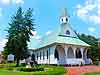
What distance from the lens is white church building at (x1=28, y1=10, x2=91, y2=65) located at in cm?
4322

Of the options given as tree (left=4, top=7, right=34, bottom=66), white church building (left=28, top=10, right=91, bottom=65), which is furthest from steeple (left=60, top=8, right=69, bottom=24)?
tree (left=4, top=7, right=34, bottom=66)

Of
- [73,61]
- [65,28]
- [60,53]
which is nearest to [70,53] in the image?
[60,53]

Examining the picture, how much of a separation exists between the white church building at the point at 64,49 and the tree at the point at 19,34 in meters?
4.54

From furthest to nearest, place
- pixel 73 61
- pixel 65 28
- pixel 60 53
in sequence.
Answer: pixel 65 28
pixel 60 53
pixel 73 61

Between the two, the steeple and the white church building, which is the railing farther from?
the steeple

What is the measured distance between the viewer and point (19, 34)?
43.9 m

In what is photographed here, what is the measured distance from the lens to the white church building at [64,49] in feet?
142

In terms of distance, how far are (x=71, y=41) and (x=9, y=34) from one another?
12.6 m

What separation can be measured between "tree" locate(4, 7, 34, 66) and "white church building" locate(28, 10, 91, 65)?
4544 mm

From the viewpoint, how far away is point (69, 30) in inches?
1898

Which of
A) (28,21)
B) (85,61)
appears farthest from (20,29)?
(85,61)

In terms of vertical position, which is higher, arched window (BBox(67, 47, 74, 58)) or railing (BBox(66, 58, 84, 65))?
arched window (BBox(67, 47, 74, 58))

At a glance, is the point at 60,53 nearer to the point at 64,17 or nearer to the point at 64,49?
the point at 64,49

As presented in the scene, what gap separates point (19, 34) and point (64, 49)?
9.14m
